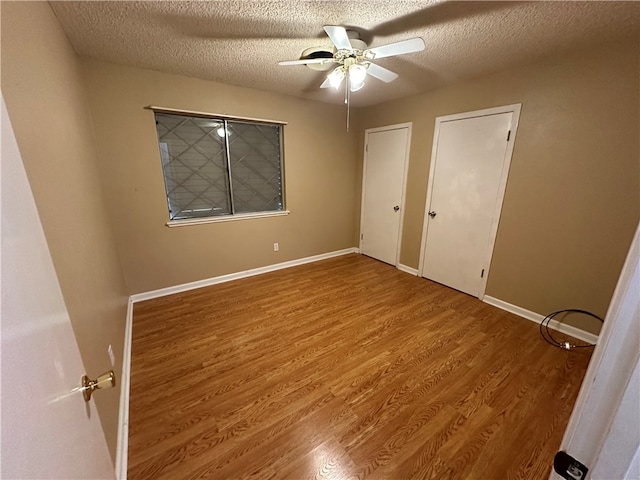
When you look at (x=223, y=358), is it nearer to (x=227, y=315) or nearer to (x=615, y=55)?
(x=227, y=315)

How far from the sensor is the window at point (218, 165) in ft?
9.32

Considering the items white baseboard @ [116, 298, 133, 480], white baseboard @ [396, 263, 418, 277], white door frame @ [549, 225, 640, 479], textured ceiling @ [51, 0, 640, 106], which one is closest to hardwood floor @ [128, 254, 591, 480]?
white baseboard @ [116, 298, 133, 480]

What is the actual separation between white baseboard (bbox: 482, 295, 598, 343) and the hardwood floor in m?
0.11

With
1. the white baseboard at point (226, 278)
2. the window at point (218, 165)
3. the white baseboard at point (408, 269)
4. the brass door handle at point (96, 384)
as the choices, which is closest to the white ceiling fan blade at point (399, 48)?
the window at point (218, 165)

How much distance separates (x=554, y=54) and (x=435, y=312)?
246 cm

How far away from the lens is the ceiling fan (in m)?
1.56

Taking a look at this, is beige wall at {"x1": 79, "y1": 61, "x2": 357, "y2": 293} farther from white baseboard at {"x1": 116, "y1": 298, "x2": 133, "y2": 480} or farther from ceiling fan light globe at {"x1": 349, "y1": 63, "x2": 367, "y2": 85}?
ceiling fan light globe at {"x1": 349, "y1": 63, "x2": 367, "y2": 85}

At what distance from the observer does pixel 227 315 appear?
2.56 meters

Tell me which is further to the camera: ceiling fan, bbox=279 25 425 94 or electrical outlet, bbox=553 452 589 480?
ceiling fan, bbox=279 25 425 94

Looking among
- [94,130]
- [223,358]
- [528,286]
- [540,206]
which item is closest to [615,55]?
[540,206]

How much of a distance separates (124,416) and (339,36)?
8.54ft

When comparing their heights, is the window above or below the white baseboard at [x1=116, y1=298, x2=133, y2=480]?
above

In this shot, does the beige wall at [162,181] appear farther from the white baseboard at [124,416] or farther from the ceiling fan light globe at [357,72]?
the ceiling fan light globe at [357,72]

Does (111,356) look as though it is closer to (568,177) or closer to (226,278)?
(226,278)
